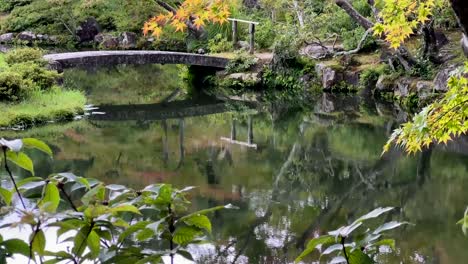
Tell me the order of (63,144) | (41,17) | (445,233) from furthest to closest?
(41,17) → (63,144) → (445,233)

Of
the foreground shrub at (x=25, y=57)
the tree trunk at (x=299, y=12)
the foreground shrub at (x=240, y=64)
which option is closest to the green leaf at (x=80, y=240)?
the foreground shrub at (x=25, y=57)

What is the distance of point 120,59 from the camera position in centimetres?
1483

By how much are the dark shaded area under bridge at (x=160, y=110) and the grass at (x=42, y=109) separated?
55 centimetres

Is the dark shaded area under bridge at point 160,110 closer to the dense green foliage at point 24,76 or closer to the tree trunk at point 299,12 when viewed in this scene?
the dense green foliage at point 24,76

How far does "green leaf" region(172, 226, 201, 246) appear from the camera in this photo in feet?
4.37

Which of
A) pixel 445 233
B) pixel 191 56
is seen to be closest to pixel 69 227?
pixel 445 233

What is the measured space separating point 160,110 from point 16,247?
41.2 feet

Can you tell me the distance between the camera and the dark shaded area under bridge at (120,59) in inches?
556

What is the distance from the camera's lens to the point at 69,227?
117cm

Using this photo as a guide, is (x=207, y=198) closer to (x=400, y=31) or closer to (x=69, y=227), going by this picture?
(x=400, y=31)

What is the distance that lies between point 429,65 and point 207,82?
6.45 meters

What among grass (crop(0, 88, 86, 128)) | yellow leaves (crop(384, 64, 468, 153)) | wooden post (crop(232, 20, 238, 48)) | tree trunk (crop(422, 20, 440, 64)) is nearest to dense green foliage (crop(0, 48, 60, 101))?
grass (crop(0, 88, 86, 128))

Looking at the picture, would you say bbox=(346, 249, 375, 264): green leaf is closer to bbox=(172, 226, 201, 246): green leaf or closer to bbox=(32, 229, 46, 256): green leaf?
bbox=(172, 226, 201, 246): green leaf

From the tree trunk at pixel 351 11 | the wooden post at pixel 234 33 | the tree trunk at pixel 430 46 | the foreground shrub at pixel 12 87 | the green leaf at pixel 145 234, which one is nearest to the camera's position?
the green leaf at pixel 145 234
